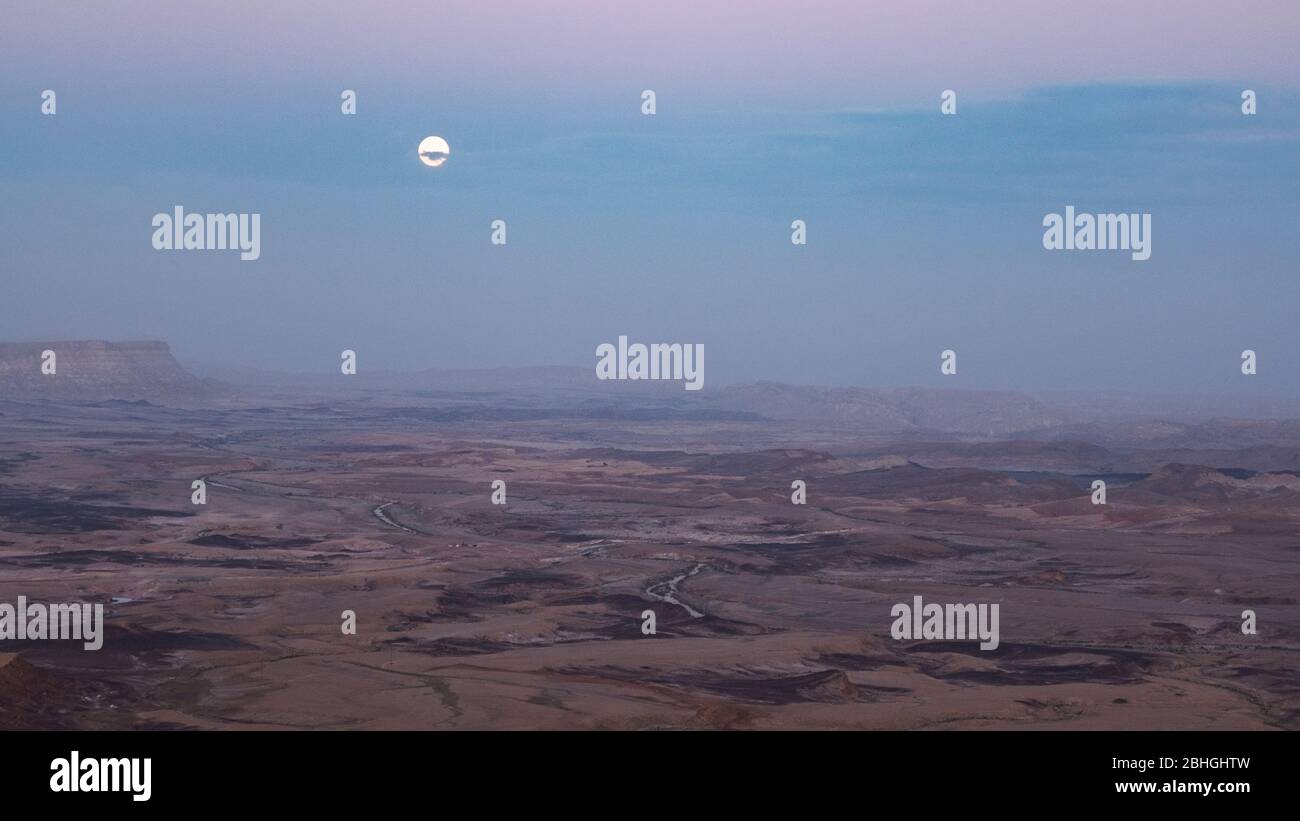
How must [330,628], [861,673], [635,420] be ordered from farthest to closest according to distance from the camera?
[635,420] < [330,628] < [861,673]

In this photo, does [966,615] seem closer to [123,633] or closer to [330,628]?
[330,628]

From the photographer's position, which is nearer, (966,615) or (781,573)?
(966,615)

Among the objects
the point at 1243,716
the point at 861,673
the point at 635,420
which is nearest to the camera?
the point at 1243,716

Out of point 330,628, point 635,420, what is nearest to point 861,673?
point 330,628

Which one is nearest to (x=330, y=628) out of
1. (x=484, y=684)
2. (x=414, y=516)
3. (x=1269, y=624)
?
(x=484, y=684)

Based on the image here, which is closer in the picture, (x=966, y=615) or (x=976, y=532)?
(x=966, y=615)

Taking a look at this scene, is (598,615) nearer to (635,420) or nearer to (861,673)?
(861,673)
